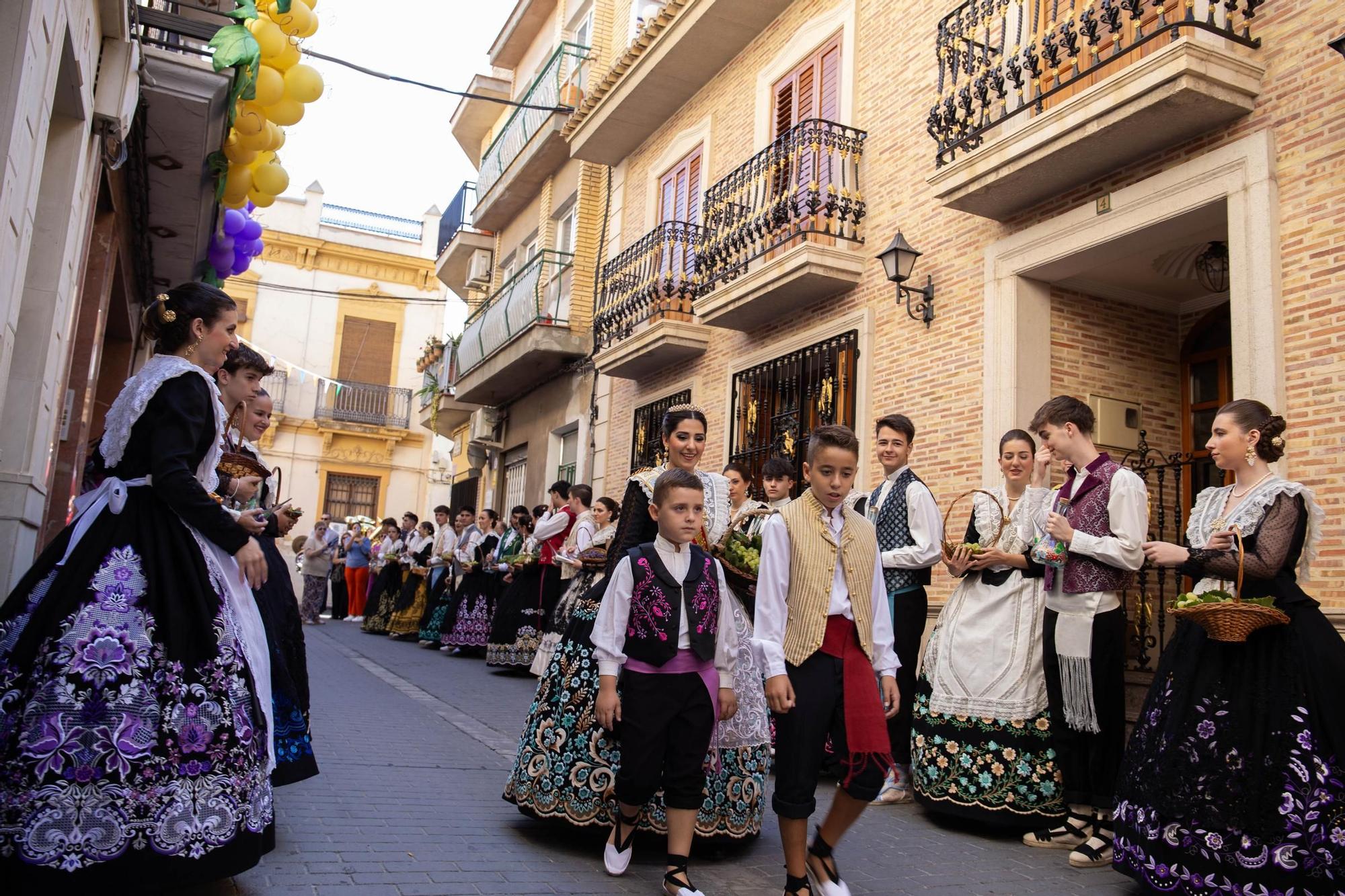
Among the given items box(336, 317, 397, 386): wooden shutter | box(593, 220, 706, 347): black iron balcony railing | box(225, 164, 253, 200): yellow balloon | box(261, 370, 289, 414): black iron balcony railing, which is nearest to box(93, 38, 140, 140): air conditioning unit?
box(225, 164, 253, 200): yellow balloon

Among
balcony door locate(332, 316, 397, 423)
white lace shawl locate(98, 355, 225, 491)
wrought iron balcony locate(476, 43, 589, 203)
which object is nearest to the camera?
white lace shawl locate(98, 355, 225, 491)

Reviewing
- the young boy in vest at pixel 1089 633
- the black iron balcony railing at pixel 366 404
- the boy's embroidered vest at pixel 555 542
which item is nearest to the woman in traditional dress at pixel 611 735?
the young boy in vest at pixel 1089 633

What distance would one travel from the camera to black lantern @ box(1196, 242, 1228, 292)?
829cm

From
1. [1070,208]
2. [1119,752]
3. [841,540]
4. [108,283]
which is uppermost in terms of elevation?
[1070,208]

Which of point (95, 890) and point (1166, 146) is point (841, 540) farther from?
point (1166, 146)

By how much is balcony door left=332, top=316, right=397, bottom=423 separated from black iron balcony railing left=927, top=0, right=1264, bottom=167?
2681cm

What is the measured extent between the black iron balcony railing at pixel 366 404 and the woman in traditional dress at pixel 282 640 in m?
28.5

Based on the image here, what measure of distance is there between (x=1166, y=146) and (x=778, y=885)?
18.9 feet

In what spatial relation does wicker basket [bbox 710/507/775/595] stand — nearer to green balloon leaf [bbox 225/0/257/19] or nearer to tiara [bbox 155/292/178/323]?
tiara [bbox 155/292/178/323]

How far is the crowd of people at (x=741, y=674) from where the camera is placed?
10.9ft

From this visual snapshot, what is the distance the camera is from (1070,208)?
8258mm

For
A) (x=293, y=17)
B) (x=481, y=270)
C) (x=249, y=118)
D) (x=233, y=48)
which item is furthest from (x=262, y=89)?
(x=481, y=270)

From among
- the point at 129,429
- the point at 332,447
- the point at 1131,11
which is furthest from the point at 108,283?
the point at 332,447

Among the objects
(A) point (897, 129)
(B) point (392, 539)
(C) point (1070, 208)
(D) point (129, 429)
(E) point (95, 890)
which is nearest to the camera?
(E) point (95, 890)
